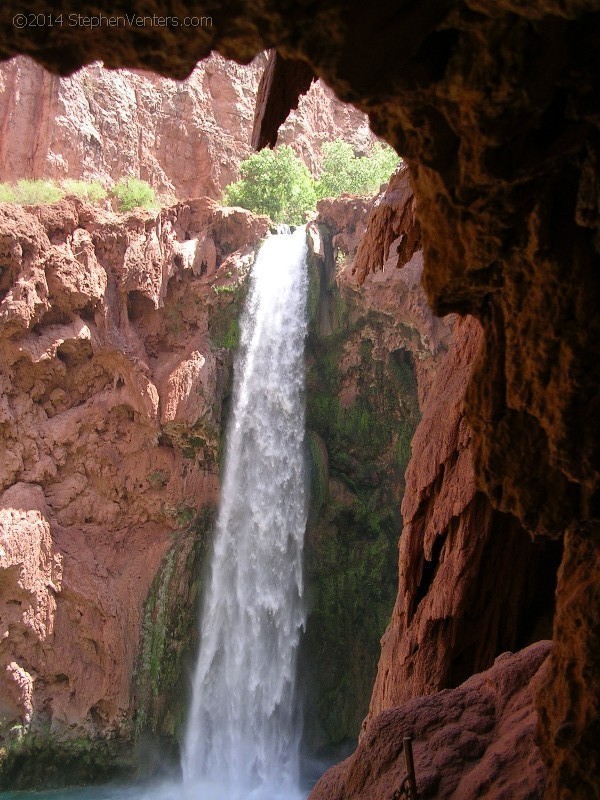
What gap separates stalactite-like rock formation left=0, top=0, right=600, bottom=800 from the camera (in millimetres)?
2516

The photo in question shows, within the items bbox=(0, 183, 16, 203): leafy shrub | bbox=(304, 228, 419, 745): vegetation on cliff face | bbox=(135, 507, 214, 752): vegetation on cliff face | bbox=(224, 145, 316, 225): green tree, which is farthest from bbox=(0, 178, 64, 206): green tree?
bbox=(135, 507, 214, 752): vegetation on cliff face

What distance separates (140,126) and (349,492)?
16.8 meters

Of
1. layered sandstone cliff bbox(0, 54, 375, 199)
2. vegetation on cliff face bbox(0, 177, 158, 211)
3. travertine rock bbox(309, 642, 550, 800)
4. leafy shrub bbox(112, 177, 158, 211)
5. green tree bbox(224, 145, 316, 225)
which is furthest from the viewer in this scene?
green tree bbox(224, 145, 316, 225)

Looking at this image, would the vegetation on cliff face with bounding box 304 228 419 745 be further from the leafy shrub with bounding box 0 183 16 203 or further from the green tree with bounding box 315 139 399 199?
the green tree with bounding box 315 139 399 199

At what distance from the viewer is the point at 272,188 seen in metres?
25.1

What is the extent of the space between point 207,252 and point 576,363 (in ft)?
53.1

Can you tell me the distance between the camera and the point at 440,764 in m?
4.58

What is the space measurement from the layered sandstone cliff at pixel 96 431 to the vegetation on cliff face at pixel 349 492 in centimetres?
268

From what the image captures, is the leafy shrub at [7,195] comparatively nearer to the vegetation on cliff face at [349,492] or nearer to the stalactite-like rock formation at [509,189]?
the vegetation on cliff face at [349,492]

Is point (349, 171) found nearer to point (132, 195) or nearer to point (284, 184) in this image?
point (284, 184)

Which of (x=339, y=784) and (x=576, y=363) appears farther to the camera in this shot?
(x=339, y=784)

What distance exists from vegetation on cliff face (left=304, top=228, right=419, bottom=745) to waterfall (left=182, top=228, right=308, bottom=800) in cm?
57

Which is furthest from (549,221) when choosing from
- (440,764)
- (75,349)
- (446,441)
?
(75,349)

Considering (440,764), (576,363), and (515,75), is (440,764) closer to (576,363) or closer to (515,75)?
(576,363)
